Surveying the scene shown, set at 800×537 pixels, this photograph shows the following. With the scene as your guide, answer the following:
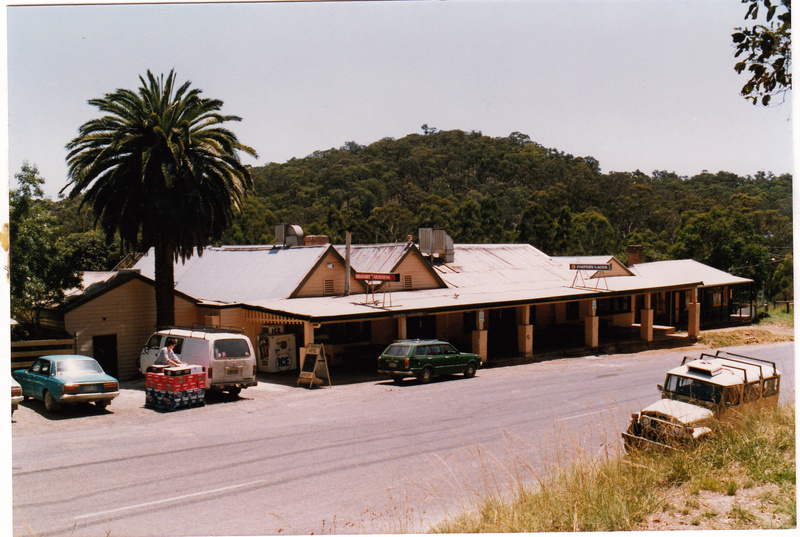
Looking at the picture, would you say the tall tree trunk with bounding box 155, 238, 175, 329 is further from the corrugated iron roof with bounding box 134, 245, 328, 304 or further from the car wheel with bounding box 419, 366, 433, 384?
the car wheel with bounding box 419, 366, 433, 384

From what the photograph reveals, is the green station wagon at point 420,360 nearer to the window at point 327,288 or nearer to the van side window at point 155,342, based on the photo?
the window at point 327,288

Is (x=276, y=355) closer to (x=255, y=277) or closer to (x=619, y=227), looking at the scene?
(x=255, y=277)

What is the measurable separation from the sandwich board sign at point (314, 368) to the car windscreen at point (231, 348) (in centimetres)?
324

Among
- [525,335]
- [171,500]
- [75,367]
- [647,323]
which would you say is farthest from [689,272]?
[171,500]

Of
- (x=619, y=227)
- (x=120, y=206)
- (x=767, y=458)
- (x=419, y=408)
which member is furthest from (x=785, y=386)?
(x=619, y=227)

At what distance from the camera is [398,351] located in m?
25.3

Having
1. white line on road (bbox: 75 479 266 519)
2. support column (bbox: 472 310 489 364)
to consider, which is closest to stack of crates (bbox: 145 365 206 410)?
white line on road (bbox: 75 479 266 519)

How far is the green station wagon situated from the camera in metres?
24.9

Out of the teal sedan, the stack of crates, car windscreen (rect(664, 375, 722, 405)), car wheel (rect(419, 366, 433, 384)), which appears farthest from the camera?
car wheel (rect(419, 366, 433, 384))

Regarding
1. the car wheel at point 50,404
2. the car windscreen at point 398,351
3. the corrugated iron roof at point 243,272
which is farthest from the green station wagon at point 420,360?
the car wheel at point 50,404

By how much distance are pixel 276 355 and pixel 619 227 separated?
252ft

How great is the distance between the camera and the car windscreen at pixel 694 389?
14.3 meters

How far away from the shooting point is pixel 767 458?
33.8 feet

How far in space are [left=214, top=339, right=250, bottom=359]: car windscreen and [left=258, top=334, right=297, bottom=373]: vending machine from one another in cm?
588
